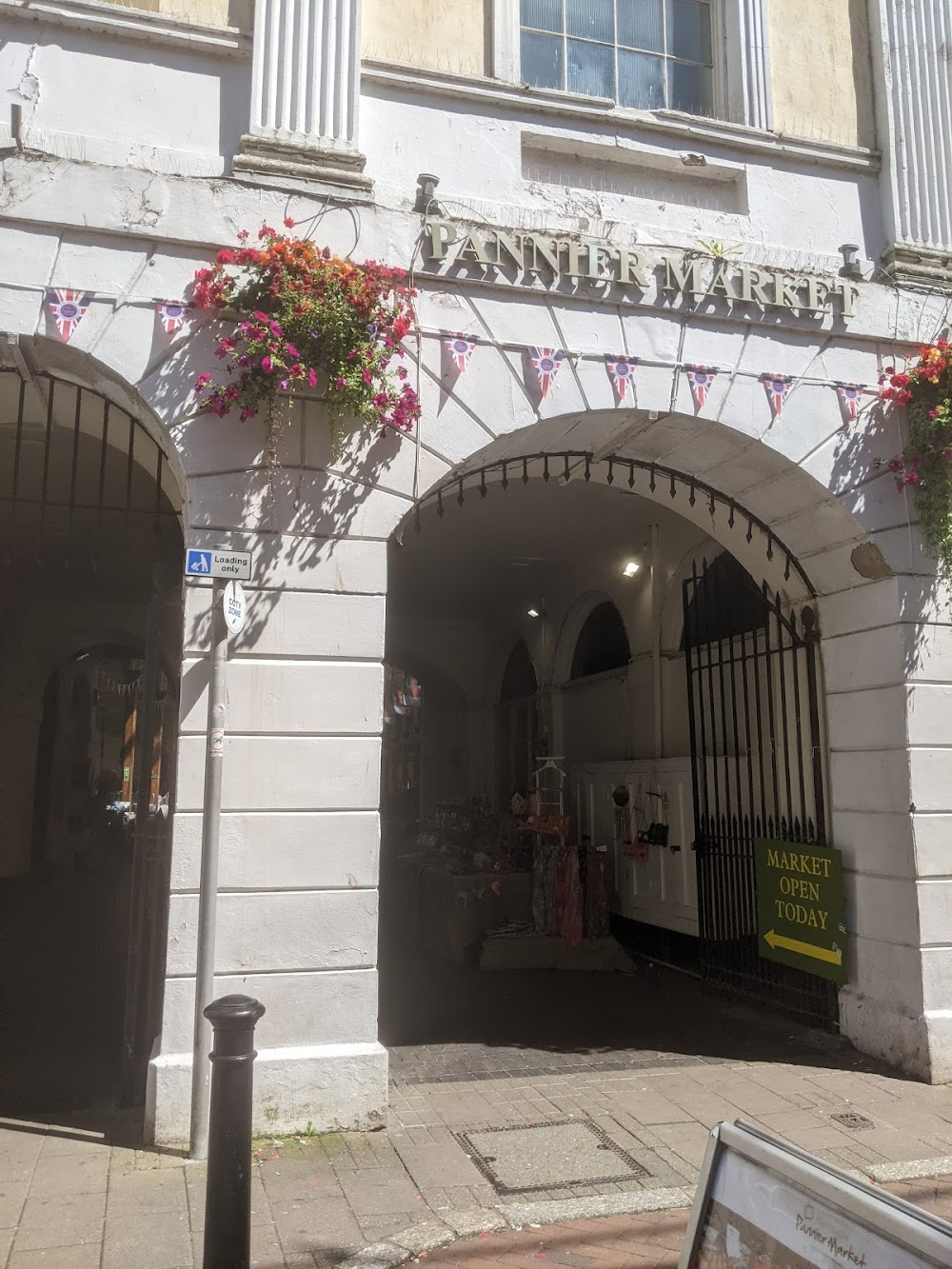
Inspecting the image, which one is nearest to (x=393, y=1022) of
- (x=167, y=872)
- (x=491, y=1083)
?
(x=491, y=1083)

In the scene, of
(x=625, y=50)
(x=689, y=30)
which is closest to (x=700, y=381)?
(x=625, y=50)

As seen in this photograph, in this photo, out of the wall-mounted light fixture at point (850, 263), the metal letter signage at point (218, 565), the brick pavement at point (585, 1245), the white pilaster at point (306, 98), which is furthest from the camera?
the wall-mounted light fixture at point (850, 263)

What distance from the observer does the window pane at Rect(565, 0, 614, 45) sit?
7195 mm

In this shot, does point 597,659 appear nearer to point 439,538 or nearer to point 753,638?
point 439,538

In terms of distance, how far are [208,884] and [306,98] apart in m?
4.62

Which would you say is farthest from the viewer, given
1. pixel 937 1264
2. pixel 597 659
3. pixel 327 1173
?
pixel 597 659

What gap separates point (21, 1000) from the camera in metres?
7.77

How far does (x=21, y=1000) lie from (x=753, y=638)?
21.0 feet

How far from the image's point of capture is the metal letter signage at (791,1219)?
207 cm

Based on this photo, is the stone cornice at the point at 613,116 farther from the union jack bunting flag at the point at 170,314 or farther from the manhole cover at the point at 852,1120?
the manhole cover at the point at 852,1120

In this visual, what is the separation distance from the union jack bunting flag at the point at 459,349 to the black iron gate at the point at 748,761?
10.3 ft

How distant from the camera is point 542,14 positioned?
712 centimetres

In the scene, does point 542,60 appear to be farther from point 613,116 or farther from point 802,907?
point 802,907

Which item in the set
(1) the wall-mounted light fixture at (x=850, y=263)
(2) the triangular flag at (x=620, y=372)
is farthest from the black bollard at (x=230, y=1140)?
(1) the wall-mounted light fixture at (x=850, y=263)
